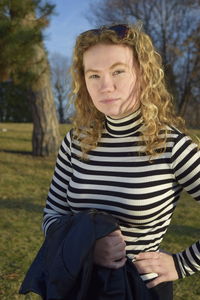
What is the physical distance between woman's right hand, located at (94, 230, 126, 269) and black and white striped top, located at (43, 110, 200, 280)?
0.42 ft

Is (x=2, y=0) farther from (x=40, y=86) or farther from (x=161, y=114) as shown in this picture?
(x=161, y=114)

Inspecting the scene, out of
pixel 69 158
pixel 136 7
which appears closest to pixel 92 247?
pixel 69 158

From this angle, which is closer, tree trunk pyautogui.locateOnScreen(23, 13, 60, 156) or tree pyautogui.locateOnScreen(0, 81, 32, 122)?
tree trunk pyautogui.locateOnScreen(23, 13, 60, 156)

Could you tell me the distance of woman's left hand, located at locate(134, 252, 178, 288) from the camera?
135cm

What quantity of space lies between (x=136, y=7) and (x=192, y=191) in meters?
18.5

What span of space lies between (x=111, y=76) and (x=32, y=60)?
5.82 metres

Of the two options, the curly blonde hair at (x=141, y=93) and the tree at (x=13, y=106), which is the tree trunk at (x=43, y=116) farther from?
the tree at (x=13, y=106)

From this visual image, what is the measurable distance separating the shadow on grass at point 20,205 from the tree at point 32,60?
238cm

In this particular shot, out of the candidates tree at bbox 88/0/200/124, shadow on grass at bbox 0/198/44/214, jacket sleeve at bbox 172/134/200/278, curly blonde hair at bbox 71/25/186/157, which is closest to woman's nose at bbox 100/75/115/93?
curly blonde hair at bbox 71/25/186/157

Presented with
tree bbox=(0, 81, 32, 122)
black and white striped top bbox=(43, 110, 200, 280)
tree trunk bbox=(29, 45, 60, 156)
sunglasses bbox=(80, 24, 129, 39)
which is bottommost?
tree bbox=(0, 81, 32, 122)

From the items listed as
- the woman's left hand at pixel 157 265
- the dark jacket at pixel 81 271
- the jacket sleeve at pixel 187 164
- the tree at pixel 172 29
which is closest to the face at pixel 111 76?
the jacket sleeve at pixel 187 164

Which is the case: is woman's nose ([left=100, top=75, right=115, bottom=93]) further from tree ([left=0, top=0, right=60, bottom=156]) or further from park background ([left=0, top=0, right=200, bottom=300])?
tree ([left=0, top=0, right=60, bottom=156])

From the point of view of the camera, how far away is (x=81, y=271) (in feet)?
3.67

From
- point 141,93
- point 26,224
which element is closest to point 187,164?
point 141,93
